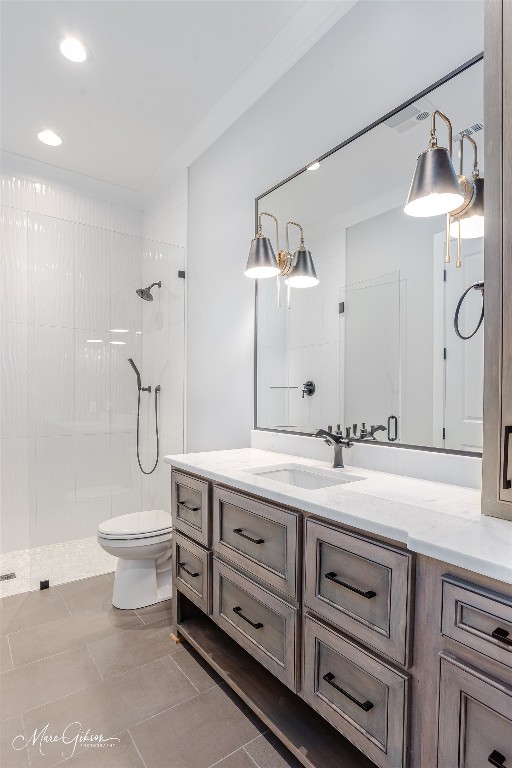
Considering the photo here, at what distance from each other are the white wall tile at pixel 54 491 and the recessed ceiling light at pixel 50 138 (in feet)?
6.74

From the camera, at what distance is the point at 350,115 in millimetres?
1802

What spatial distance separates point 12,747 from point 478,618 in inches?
62.9

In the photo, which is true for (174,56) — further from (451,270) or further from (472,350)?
(472,350)

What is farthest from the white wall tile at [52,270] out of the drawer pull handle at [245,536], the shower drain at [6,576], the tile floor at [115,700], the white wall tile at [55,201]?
the drawer pull handle at [245,536]

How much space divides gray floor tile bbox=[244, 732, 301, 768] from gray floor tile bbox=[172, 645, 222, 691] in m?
0.33

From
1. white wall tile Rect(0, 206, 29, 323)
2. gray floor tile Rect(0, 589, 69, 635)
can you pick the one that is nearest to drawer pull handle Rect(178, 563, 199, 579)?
gray floor tile Rect(0, 589, 69, 635)

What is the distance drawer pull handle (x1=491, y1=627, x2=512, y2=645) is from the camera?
77cm

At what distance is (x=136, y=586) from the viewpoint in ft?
7.73

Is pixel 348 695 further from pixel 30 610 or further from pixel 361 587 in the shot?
pixel 30 610

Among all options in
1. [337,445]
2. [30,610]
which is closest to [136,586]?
[30,610]

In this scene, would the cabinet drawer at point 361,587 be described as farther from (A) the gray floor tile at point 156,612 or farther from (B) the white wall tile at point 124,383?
(B) the white wall tile at point 124,383

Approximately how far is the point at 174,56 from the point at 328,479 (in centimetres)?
224

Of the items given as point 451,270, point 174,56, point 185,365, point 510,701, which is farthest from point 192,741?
point 174,56

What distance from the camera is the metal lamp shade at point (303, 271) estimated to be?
205 cm
